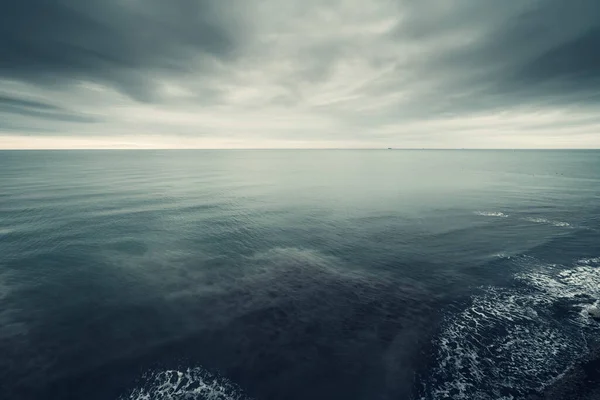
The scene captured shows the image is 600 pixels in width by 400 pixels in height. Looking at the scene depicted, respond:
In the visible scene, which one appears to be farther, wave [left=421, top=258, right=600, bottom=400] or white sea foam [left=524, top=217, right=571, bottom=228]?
white sea foam [left=524, top=217, right=571, bottom=228]

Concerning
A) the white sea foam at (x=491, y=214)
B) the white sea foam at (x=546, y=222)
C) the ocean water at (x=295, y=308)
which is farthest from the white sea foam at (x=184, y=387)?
the white sea foam at (x=546, y=222)

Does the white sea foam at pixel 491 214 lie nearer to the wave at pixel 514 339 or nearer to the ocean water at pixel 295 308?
the ocean water at pixel 295 308

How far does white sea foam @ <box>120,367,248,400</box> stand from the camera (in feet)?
58.2

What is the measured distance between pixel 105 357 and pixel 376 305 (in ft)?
77.3

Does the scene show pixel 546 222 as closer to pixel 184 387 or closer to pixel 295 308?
pixel 295 308

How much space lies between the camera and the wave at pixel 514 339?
61.0 feet

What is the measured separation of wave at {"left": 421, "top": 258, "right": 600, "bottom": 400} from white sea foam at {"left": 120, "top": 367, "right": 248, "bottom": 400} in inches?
526

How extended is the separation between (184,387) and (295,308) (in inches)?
451

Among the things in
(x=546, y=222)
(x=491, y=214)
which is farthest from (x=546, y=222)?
(x=491, y=214)

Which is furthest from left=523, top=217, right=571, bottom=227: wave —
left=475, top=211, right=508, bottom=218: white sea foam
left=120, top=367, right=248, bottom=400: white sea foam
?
left=120, top=367, right=248, bottom=400: white sea foam

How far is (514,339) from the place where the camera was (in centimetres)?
2256

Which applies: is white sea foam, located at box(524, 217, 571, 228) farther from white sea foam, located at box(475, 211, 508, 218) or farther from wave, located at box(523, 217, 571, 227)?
white sea foam, located at box(475, 211, 508, 218)

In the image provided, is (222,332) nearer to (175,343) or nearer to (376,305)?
(175,343)

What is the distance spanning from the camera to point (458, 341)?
22469mm
